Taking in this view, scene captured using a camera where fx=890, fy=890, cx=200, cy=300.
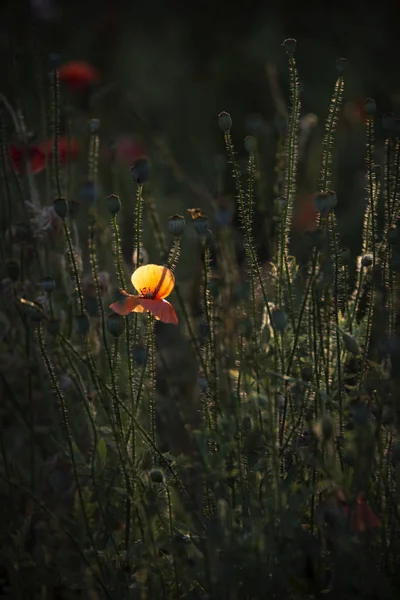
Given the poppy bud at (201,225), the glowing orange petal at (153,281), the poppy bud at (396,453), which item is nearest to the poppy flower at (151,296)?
the glowing orange petal at (153,281)

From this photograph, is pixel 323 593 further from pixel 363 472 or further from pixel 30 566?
pixel 30 566

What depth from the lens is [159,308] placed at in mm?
1677

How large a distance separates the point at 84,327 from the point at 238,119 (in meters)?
4.58

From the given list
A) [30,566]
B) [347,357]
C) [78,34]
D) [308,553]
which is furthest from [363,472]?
[78,34]

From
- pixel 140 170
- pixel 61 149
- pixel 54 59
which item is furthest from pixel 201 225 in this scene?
pixel 61 149

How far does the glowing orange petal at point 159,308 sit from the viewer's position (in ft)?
5.47

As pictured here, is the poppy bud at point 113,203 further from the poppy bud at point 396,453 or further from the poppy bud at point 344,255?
the poppy bud at point 396,453

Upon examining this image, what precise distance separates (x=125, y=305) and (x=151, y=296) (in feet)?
0.47

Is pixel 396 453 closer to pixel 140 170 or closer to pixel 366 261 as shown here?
pixel 366 261

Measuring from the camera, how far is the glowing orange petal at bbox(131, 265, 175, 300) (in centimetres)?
177

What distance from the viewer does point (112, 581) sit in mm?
1664

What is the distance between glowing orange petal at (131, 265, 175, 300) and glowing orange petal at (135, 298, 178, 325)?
69 mm

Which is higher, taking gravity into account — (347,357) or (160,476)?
(347,357)

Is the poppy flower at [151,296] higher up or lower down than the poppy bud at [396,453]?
higher up
